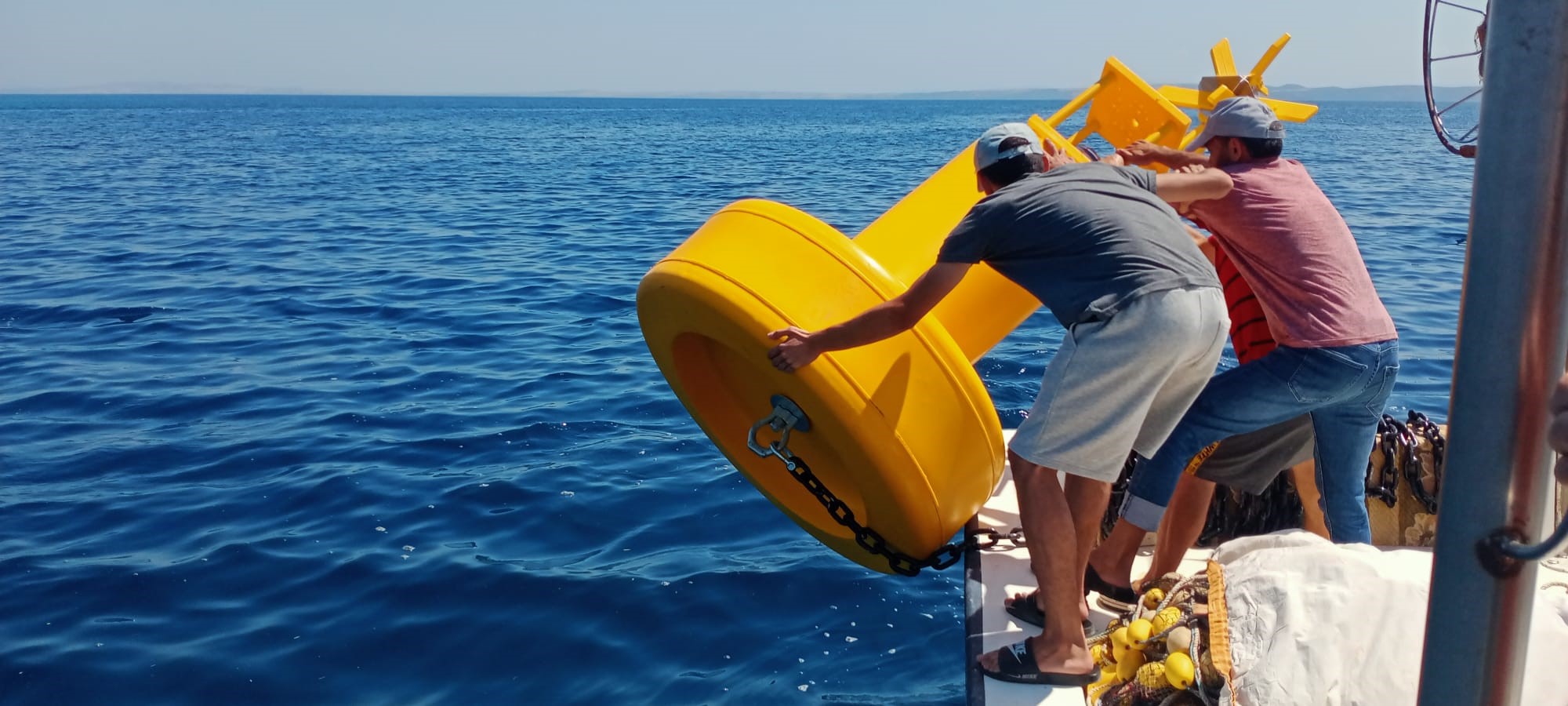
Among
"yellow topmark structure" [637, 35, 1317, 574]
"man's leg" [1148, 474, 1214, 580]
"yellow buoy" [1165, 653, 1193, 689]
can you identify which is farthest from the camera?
"man's leg" [1148, 474, 1214, 580]

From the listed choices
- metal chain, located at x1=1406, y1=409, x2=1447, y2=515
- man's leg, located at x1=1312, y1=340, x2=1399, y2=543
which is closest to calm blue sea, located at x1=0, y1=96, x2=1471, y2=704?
man's leg, located at x1=1312, y1=340, x2=1399, y2=543

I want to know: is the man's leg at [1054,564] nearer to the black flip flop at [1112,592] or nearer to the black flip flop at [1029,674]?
the black flip flop at [1029,674]

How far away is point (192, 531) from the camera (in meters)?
6.00

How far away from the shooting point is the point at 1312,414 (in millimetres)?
3543

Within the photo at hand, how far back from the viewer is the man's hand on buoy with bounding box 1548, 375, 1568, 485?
115 centimetres

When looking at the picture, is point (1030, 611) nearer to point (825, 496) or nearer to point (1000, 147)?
point (825, 496)

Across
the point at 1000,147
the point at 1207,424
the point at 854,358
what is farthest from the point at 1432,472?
the point at 854,358

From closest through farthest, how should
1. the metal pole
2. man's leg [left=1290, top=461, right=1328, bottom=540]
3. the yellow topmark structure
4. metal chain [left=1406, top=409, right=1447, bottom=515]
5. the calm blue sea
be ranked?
the metal pole
the yellow topmark structure
man's leg [left=1290, top=461, right=1328, bottom=540]
metal chain [left=1406, top=409, right=1447, bottom=515]
the calm blue sea

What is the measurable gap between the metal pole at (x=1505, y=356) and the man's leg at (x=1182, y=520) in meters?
2.34

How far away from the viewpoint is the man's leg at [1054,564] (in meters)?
3.10

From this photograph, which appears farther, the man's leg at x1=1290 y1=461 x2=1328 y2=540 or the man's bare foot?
the man's leg at x1=1290 y1=461 x2=1328 y2=540

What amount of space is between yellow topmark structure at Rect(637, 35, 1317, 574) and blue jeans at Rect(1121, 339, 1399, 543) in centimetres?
55

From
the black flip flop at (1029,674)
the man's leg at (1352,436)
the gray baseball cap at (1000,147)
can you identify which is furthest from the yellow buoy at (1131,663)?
the gray baseball cap at (1000,147)

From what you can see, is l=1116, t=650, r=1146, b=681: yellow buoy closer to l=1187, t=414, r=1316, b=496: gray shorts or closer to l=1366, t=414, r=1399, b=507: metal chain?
l=1187, t=414, r=1316, b=496: gray shorts
